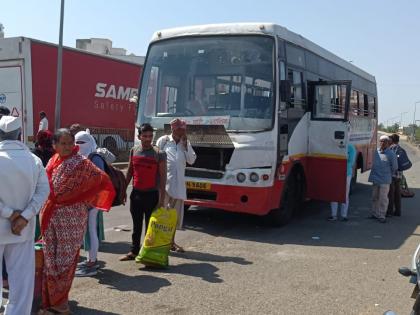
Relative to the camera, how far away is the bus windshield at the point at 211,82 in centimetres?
827

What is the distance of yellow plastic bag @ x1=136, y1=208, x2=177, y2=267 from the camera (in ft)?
20.1

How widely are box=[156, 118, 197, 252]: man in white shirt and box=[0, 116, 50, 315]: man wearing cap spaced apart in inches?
121

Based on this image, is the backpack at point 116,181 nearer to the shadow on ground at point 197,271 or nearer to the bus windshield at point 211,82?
the shadow on ground at point 197,271

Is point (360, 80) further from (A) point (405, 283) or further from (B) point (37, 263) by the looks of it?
(B) point (37, 263)

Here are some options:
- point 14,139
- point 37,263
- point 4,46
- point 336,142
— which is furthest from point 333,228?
point 4,46

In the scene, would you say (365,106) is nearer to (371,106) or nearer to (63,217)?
(371,106)

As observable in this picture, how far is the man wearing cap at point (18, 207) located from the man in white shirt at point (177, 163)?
3.07 metres

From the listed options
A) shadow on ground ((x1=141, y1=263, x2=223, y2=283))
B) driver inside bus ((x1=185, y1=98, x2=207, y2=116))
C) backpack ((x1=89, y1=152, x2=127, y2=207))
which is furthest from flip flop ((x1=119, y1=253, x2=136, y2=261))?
driver inside bus ((x1=185, y1=98, x2=207, y2=116))

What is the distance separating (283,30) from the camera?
28.4 feet

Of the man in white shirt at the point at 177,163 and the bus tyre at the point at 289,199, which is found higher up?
the man in white shirt at the point at 177,163

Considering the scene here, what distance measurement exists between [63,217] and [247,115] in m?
4.21

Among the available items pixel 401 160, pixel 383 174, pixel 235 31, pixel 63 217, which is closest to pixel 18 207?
pixel 63 217

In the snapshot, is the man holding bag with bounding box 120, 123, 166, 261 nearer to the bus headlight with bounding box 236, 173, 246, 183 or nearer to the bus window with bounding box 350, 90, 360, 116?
the bus headlight with bounding box 236, 173, 246, 183

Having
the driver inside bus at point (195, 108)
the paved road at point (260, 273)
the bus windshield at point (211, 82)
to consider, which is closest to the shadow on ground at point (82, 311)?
the paved road at point (260, 273)
